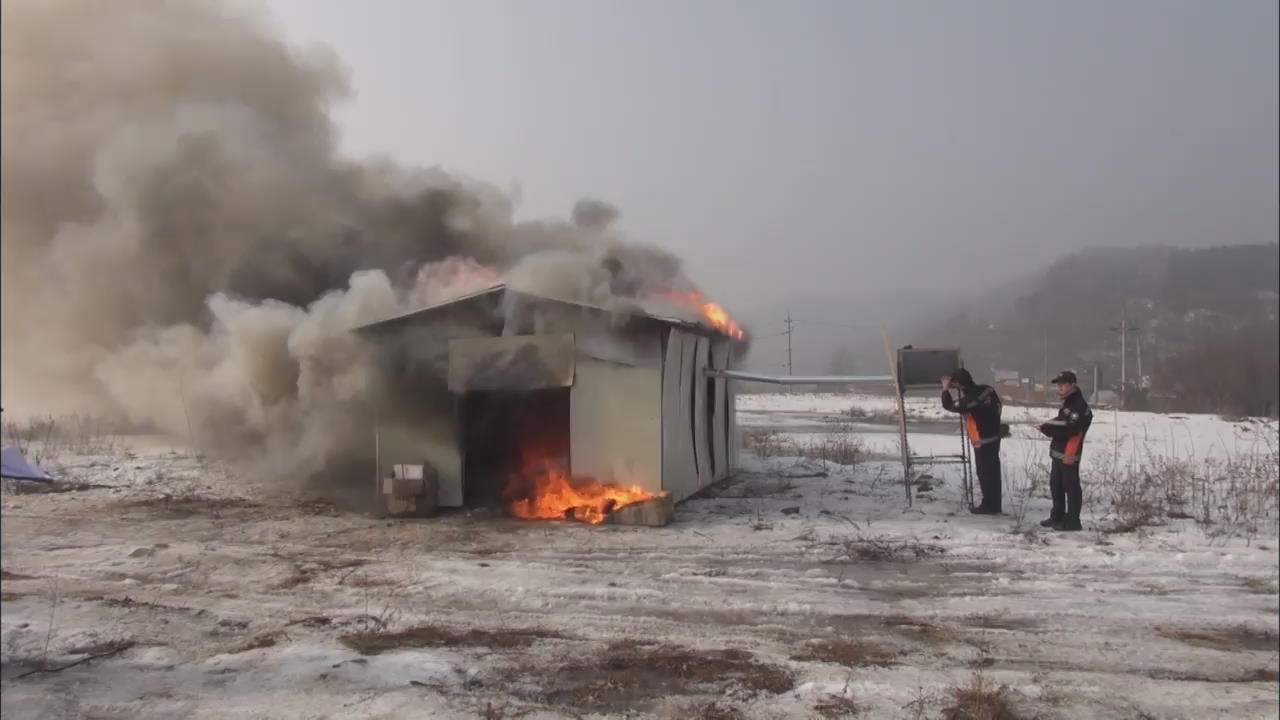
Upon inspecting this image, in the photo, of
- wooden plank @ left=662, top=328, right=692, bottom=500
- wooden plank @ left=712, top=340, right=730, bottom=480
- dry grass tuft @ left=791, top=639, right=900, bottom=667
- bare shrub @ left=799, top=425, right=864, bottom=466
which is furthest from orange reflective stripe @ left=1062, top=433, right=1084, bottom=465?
bare shrub @ left=799, top=425, right=864, bottom=466

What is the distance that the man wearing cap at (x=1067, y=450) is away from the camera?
8.52 meters

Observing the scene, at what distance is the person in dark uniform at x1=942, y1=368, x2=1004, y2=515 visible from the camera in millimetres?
10148

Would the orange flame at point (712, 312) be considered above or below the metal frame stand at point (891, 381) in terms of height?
above

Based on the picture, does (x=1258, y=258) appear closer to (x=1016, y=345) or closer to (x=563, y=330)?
(x=1016, y=345)

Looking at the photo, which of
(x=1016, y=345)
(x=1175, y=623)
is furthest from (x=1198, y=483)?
(x=1016, y=345)

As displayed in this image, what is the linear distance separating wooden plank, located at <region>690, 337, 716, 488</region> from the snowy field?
187 centimetres

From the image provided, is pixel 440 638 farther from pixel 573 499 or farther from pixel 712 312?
pixel 712 312

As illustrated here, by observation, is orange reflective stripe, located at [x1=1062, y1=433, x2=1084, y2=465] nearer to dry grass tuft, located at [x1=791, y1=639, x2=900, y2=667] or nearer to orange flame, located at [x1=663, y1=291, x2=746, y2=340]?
dry grass tuft, located at [x1=791, y1=639, x2=900, y2=667]

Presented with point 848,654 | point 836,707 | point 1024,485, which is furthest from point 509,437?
point 836,707

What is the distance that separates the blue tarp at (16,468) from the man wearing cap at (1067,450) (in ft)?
29.0

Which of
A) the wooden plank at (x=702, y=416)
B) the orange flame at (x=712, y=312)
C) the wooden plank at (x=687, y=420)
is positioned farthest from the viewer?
the orange flame at (x=712, y=312)

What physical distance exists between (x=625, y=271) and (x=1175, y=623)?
12.3 m

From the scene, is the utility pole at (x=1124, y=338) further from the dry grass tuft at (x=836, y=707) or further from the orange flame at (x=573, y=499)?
the orange flame at (x=573, y=499)

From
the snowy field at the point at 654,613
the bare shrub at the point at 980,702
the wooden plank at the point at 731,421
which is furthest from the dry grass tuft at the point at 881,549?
the wooden plank at the point at 731,421
